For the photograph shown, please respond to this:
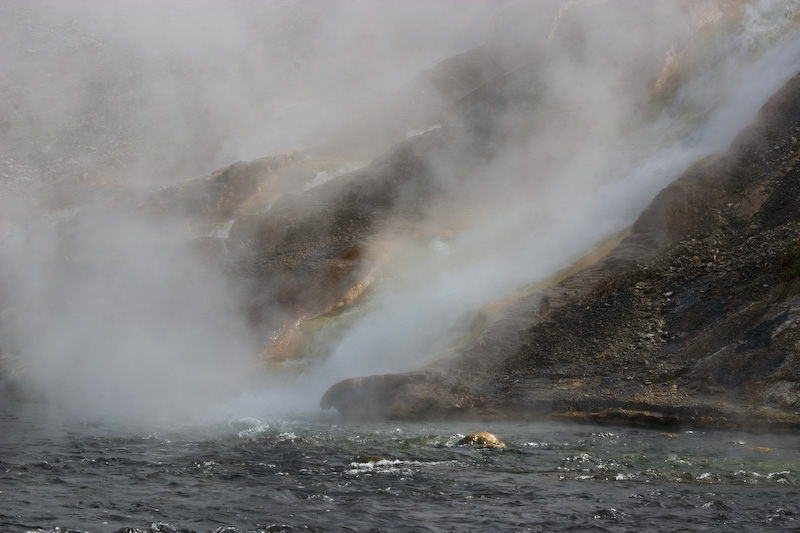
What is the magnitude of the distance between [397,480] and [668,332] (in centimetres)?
906

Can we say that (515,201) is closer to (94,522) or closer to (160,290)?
(160,290)

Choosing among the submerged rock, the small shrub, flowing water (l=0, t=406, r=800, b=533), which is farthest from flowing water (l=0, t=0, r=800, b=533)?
the small shrub

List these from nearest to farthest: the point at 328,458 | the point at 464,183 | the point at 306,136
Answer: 1. the point at 328,458
2. the point at 464,183
3. the point at 306,136

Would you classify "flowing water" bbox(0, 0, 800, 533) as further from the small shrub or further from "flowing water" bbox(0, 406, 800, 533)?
the small shrub

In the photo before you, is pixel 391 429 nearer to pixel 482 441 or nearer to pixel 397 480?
pixel 482 441

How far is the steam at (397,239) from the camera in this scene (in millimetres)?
25594

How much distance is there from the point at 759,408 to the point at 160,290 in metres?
20.4

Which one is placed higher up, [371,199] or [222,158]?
[222,158]

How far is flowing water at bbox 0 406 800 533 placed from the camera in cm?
1239

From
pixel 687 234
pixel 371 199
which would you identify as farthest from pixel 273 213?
pixel 687 234

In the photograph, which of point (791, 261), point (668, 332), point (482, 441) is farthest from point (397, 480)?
point (791, 261)

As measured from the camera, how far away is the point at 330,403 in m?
21.7

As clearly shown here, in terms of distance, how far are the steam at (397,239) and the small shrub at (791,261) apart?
23.3 ft

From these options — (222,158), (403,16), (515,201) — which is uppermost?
(403,16)
